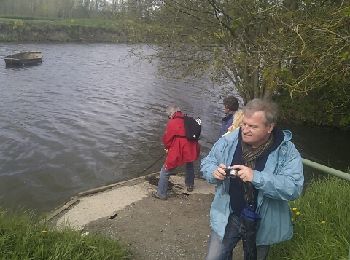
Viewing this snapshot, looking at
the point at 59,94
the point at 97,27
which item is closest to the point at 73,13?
the point at 97,27

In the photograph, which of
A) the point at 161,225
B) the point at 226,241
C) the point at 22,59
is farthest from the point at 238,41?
the point at 22,59

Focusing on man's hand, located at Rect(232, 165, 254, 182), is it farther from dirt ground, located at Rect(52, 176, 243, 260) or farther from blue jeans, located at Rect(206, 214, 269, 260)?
dirt ground, located at Rect(52, 176, 243, 260)

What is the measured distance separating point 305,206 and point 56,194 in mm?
6759

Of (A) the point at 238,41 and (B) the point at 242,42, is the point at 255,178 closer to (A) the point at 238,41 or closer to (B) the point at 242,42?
(B) the point at 242,42

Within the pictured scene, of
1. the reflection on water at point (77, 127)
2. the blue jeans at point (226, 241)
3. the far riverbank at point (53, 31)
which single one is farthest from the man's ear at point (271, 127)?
the far riverbank at point (53, 31)

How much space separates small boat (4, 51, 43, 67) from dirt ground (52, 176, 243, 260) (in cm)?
2734

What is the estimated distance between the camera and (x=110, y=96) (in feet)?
78.7

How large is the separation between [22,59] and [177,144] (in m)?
29.0

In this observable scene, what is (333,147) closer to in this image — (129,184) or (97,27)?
(129,184)

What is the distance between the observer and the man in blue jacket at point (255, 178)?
337 cm

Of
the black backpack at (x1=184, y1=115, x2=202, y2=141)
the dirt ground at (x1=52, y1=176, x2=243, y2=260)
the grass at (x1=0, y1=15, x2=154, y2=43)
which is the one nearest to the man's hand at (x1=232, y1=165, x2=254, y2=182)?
the dirt ground at (x1=52, y1=176, x2=243, y2=260)

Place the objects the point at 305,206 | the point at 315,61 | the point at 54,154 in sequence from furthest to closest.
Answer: the point at 54,154
the point at 315,61
the point at 305,206

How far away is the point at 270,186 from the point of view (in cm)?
331

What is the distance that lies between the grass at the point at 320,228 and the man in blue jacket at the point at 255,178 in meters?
0.81
